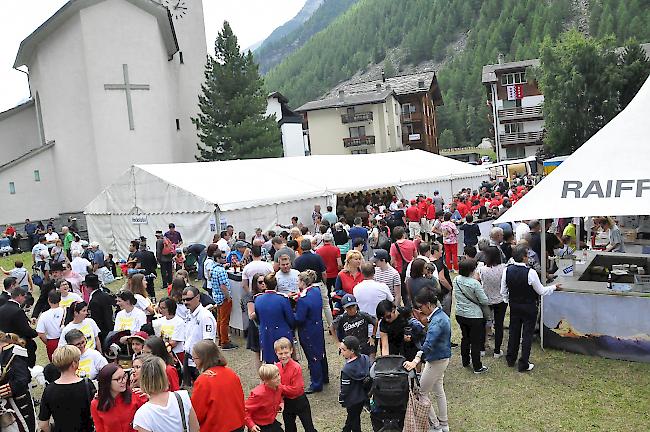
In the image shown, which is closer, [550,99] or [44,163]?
[44,163]

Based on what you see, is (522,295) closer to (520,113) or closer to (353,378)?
(353,378)

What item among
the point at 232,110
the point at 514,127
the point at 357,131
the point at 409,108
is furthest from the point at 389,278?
the point at 409,108

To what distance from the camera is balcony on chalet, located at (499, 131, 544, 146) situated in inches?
2314

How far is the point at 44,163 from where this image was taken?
28.0 metres

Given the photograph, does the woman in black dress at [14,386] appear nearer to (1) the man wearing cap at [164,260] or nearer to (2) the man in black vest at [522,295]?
(2) the man in black vest at [522,295]

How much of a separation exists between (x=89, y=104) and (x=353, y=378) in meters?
26.1

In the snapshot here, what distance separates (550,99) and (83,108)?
101 feet

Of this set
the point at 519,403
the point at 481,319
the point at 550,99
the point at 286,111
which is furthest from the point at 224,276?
the point at 286,111

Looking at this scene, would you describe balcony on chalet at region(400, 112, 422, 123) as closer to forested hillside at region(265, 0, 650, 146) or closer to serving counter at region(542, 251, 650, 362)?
forested hillside at region(265, 0, 650, 146)

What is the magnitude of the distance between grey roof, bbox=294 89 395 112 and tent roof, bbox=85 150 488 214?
3425 centimetres

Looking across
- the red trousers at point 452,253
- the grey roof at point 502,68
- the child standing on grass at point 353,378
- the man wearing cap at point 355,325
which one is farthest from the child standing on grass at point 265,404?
the grey roof at point 502,68

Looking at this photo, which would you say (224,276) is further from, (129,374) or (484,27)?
(484,27)

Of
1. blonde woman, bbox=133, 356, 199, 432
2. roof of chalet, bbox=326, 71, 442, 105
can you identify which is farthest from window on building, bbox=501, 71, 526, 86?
blonde woman, bbox=133, 356, 199, 432

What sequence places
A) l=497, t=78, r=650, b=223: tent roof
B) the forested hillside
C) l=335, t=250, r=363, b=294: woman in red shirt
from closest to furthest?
l=497, t=78, r=650, b=223: tent roof, l=335, t=250, r=363, b=294: woman in red shirt, the forested hillside
